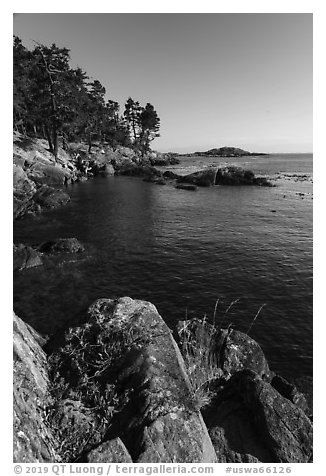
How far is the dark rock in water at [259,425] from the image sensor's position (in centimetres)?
692

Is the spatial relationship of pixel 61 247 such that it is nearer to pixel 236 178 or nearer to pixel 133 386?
pixel 133 386

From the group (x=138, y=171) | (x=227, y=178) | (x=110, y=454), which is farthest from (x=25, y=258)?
(x=138, y=171)

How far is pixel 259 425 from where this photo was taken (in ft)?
23.9

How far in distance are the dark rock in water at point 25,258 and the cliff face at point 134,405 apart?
14.2 m

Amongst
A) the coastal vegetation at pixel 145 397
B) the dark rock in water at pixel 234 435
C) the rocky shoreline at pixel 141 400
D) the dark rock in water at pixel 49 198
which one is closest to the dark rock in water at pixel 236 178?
the dark rock in water at pixel 49 198

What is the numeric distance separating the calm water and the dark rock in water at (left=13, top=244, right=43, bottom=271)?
962 millimetres

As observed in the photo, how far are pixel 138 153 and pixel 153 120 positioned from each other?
15.4 m

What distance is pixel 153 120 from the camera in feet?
396

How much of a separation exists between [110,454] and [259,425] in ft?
13.8

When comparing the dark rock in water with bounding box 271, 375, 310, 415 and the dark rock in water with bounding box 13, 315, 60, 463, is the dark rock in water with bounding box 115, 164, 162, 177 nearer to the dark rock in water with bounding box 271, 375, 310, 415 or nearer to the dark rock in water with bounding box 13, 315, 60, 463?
the dark rock in water with bounding box 271, 375, 310, 415

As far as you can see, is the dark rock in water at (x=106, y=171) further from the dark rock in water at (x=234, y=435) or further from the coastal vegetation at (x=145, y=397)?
the dark rock in water at (x=234, y=435)

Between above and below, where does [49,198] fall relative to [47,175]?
below
